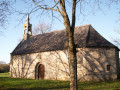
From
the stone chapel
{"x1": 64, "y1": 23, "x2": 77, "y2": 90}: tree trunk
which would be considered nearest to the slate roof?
the stone chapel

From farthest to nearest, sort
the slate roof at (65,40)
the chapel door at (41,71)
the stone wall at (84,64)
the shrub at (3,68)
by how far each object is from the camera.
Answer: the shrub at (3,68), the chapel door at (41,71), the slate roof at (65,40), the stone wall at (84,64)

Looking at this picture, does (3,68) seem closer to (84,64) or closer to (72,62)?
(84,64)

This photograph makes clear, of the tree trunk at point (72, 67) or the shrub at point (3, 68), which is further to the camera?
the shrub at point (3, 68)

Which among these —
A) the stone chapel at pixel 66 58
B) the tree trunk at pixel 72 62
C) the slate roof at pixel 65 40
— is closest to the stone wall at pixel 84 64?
the stone chapel at pixel 66 58

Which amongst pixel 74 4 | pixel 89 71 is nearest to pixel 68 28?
pixel 74 4

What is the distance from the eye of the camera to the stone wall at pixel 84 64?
15.9 metres

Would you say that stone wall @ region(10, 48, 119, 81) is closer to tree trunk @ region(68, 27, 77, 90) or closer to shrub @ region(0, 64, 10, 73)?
tree trunk @ region(68, 27, 77, 90)

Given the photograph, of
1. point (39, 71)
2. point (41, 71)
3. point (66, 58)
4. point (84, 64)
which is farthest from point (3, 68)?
point (84, 64)

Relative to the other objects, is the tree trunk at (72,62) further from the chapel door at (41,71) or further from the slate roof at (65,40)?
the chapel door at (41,71)

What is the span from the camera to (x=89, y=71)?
15867 mm

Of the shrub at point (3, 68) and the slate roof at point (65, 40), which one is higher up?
the slate roof at point (65, 40)

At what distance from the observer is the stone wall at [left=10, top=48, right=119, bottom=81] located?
52.2 ft

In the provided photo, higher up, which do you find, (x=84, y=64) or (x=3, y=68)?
(x=84, y=64)

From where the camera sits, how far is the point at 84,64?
16.1m
